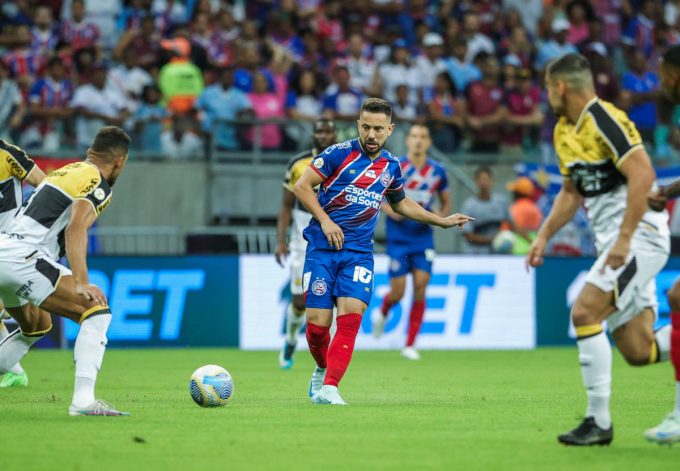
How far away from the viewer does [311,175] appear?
9938 millimetres

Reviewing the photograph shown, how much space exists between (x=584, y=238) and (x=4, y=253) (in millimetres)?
12767

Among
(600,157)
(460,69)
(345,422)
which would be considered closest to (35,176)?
(345,422)

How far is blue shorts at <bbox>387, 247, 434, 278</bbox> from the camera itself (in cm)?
1583

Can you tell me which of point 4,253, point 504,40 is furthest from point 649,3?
point 4,253

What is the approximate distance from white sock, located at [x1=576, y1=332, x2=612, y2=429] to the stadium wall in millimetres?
10533

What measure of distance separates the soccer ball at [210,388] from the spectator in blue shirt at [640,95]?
45.5 feet

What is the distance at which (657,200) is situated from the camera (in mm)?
6980

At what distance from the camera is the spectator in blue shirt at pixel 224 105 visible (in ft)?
66.6

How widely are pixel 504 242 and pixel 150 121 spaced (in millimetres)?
6260

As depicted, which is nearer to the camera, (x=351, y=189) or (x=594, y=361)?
(x=594, y=361)

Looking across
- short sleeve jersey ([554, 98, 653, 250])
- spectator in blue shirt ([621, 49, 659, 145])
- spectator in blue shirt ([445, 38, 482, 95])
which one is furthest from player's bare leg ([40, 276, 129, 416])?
spectator in blue shirt ([621, 49, 659, 145])

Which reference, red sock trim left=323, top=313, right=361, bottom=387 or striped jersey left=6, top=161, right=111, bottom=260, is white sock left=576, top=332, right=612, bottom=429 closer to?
red sock trim left=323, top=313, right=361, bottom=387

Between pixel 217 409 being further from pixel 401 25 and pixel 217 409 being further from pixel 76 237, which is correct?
pixel 401 25

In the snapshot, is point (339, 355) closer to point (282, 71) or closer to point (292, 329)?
point (292, 329)
